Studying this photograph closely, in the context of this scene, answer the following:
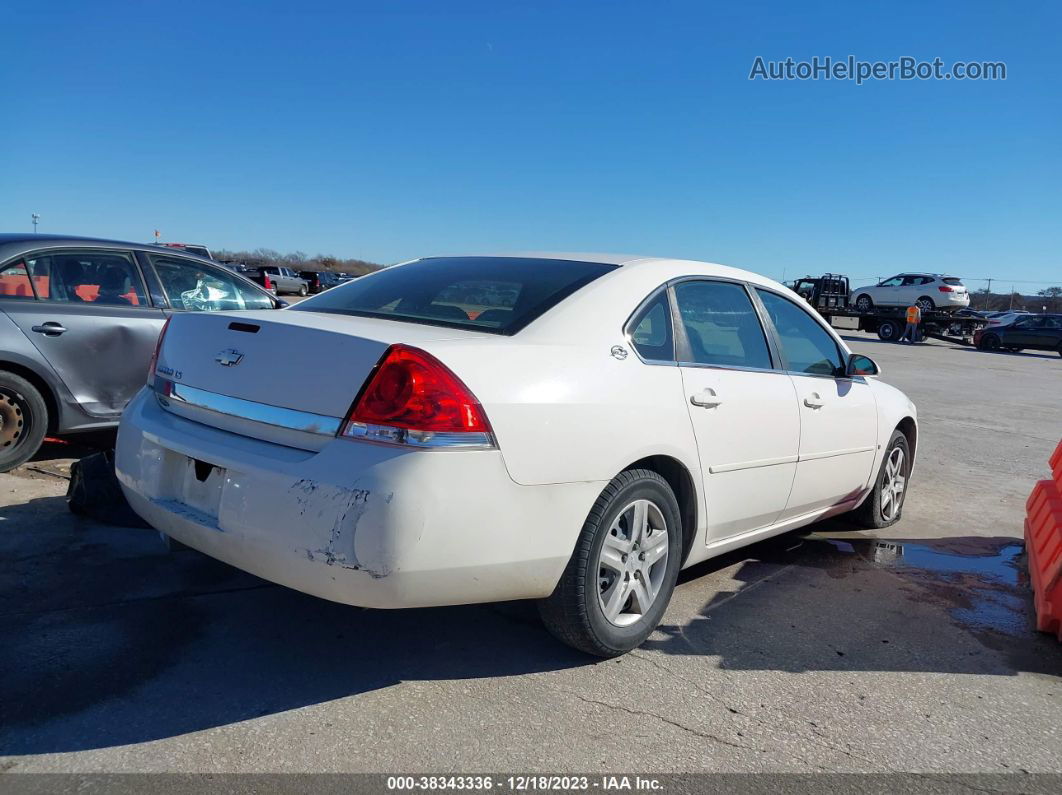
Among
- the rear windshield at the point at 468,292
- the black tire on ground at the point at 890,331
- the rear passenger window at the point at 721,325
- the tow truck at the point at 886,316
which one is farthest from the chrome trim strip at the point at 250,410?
the black tire on ground at the point at 890,331

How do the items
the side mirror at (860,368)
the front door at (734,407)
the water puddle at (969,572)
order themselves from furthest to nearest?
1. the side mirror at (860,368)
2. the water puddle at (969,572)
3. the front door at (734,407)

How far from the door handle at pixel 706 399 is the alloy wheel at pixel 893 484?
2.21m

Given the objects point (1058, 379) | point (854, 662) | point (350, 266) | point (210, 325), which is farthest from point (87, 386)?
point (350, 266)

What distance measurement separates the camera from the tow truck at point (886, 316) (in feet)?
105

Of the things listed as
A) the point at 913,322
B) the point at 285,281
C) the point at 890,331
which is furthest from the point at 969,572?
the point at 285,281

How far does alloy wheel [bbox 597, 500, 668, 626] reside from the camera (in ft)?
10.3

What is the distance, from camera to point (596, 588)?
9.97 ft

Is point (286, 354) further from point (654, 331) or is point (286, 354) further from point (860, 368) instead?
point (860, 368)

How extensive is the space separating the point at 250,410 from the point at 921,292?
33.4 m

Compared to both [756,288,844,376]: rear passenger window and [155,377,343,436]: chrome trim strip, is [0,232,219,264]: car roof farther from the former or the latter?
[756,288,844,376]: rear passenger window

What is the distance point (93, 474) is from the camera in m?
4.48

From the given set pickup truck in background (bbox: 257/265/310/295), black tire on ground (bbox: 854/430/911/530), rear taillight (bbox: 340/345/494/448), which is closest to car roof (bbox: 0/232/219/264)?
rear taillight (bbox: 340/345/494/448)

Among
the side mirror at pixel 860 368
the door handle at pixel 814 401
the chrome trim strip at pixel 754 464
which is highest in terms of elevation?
the side mirror at pixel 860 368

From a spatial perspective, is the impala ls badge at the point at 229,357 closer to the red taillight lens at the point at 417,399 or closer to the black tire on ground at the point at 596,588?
the red taillight lens at the point at 417,399
